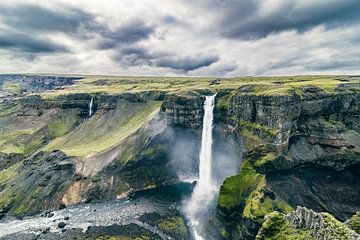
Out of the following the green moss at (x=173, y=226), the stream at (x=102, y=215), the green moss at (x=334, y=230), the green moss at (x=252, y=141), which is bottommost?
the stream at (x=102, y=215)

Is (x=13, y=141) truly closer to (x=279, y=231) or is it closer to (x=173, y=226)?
(x=173, y=226)

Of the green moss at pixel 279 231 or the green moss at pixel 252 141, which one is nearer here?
the green moss at pixel 279 231

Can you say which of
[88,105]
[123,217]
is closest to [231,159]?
[123,217]

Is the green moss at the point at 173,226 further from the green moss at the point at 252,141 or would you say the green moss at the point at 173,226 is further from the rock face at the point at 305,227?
the green moss at the point at 252,141

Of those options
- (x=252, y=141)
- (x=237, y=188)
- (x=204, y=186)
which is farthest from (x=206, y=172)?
(x=237, y=188)

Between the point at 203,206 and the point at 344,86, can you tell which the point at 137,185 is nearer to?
the point at 203,206

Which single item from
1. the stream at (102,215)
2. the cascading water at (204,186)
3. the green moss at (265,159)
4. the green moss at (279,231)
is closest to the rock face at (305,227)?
the green moss at (279,231)
